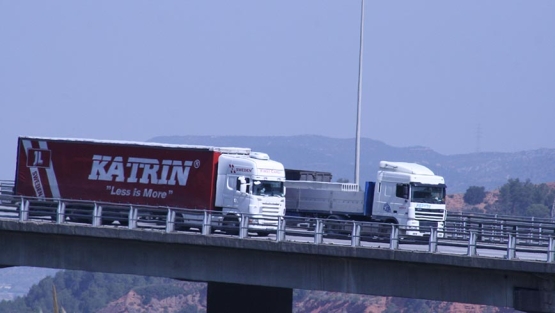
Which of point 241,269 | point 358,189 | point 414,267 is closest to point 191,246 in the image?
point 241,269

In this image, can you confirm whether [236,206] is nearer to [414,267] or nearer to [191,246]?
A: [191,246]

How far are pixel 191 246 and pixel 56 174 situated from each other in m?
10.6

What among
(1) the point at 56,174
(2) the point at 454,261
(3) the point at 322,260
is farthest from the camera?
(1) the point at 56,174

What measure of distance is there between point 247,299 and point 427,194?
910cm

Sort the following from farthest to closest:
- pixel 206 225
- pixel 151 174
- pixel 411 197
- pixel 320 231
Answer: pixel 411 197
pixel 151 174
pixel 206 225
pixel 320 231

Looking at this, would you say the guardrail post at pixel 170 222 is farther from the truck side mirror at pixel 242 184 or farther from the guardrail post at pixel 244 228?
the truck side mirror at pixel 242 184

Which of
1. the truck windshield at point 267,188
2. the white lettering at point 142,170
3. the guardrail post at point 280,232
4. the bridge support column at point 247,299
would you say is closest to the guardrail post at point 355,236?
the guardrail post at point 280,232

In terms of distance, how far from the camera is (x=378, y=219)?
40625mm

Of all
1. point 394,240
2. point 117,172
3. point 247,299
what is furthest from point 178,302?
point 394,240

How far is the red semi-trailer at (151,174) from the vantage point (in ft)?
124

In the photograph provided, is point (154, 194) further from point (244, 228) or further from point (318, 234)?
point (318, 234)

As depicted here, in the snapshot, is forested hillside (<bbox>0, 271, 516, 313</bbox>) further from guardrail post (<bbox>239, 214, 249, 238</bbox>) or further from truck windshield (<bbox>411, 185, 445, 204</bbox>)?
guardrail post (<bbox>239, 214, 249, 238</bbox>)

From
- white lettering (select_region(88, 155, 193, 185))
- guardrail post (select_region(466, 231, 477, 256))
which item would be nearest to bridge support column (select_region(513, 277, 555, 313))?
guardrail post (select_region(466, 231, 477, 256))

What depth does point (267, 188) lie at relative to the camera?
1490 inches
